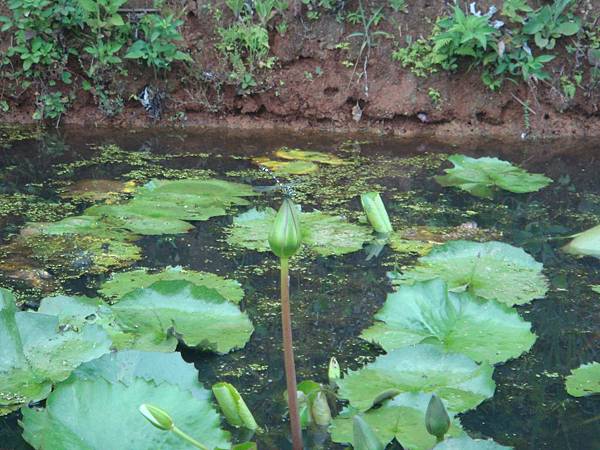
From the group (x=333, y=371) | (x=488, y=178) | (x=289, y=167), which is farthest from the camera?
(x=289, y=167)

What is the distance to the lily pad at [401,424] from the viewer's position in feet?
5.73

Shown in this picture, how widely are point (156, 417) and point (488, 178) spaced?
245cm

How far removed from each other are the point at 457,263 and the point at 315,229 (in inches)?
21.3

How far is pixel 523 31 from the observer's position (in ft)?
14.9

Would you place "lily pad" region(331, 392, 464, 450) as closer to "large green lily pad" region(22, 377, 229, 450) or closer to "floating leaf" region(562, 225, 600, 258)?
"large green lily pad" region(22, 377, 229, 450)

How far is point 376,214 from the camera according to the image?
307cm

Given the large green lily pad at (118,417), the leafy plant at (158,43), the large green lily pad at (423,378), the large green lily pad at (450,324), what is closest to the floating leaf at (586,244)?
the large green lily pad at (450,324)

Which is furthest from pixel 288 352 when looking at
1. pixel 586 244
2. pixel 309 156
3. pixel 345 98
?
pixel 345 98

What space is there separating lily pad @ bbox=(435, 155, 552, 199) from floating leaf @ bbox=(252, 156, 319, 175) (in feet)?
1.71

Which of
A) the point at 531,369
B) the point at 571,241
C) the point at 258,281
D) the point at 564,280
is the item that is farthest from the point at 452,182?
the point at 531,369

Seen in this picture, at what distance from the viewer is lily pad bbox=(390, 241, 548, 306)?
2.56 meters

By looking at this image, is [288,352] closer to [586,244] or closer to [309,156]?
[586,244]

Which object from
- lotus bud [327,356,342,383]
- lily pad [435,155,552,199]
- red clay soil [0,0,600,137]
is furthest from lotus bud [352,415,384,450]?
red clay soil [0,0,600,137]

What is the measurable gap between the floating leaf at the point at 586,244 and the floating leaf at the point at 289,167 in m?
1.19
